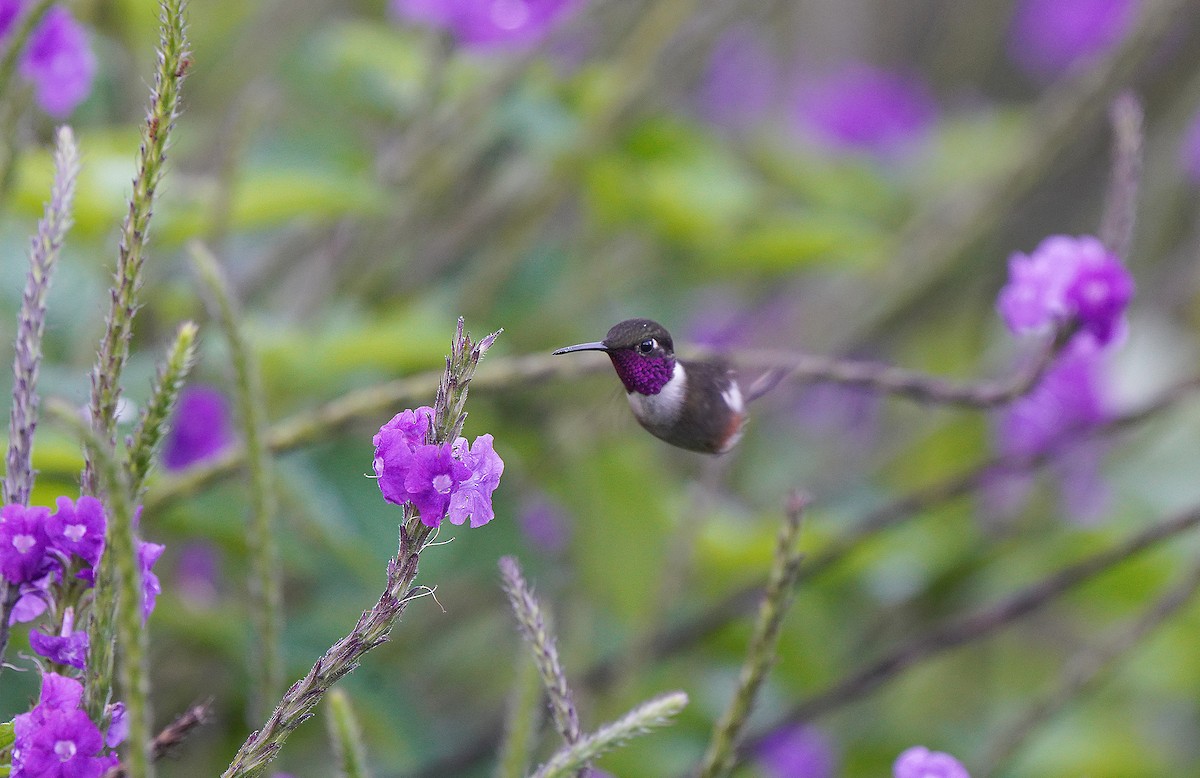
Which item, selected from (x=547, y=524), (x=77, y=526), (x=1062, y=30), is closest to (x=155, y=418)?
(x=77, y=526)

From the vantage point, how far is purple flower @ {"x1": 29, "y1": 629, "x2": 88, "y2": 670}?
0.56 m

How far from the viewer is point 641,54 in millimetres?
1790

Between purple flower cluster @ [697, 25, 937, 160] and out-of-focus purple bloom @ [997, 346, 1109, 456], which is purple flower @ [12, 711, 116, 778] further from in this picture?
purple flower cluster @ [697, 25, 937, 160]

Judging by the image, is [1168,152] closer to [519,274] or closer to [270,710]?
[519,274]

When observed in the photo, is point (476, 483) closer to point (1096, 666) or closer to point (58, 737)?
point (58, 737)

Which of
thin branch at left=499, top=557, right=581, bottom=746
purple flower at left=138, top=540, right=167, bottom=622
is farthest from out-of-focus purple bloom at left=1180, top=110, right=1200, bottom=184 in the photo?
purple flower at left=138, top=540, right=167, bottom=622

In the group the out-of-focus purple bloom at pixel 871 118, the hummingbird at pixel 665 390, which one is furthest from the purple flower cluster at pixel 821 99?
the hummingbird at pixel 665 390

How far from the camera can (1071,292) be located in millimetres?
960

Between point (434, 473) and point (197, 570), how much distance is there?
1.27 metres

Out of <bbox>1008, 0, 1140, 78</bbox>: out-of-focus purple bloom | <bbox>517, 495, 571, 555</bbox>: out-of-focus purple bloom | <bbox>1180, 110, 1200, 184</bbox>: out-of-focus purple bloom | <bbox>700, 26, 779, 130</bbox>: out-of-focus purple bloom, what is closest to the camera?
<bbox>517, 495, 571, 555</bbox>: out-of-focus purple bloom

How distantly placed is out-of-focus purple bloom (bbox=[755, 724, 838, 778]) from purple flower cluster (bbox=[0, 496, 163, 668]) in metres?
1.31

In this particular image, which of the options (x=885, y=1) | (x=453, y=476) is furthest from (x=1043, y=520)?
(x=885, y=1)

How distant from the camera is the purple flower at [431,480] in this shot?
1.73ft

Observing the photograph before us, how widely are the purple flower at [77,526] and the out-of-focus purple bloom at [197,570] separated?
112cm
